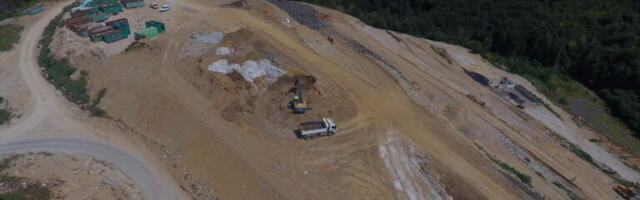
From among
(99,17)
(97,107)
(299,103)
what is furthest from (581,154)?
(99,17)

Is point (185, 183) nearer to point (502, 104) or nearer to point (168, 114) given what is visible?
point (168, 114)

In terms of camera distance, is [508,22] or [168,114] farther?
[508,22]

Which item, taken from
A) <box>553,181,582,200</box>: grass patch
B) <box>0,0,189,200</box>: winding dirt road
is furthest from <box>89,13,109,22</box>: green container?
<box>553,181,582,200</box>: grass patch

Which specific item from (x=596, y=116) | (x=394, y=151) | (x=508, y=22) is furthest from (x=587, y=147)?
(x=508, y=22)

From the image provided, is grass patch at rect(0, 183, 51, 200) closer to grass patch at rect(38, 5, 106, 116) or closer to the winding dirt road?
the winding dirt road

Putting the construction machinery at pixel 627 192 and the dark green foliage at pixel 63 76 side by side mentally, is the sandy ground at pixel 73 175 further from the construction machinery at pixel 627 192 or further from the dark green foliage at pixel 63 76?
the construction machinery at pixel 627 192

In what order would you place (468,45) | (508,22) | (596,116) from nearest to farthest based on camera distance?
(596,116) → (468,45) → (508,22)

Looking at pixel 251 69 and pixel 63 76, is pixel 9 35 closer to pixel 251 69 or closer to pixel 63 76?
pixel 63 76
